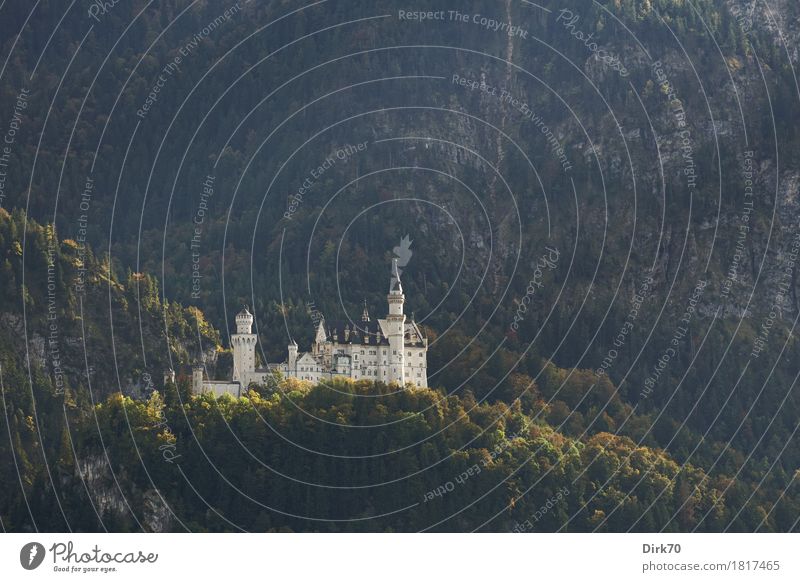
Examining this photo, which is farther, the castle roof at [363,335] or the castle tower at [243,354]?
the castle tower at [243,354]

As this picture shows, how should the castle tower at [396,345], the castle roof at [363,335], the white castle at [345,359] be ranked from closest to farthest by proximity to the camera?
the white castle at [345,359] → the castle roof at [363,335] → the castle tower at [396,345]

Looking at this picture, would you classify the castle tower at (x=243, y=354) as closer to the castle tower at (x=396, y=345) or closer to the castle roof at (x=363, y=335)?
the castle roof at (x=363, y=335)

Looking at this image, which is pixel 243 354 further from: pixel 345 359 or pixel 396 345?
pixel 396 345
